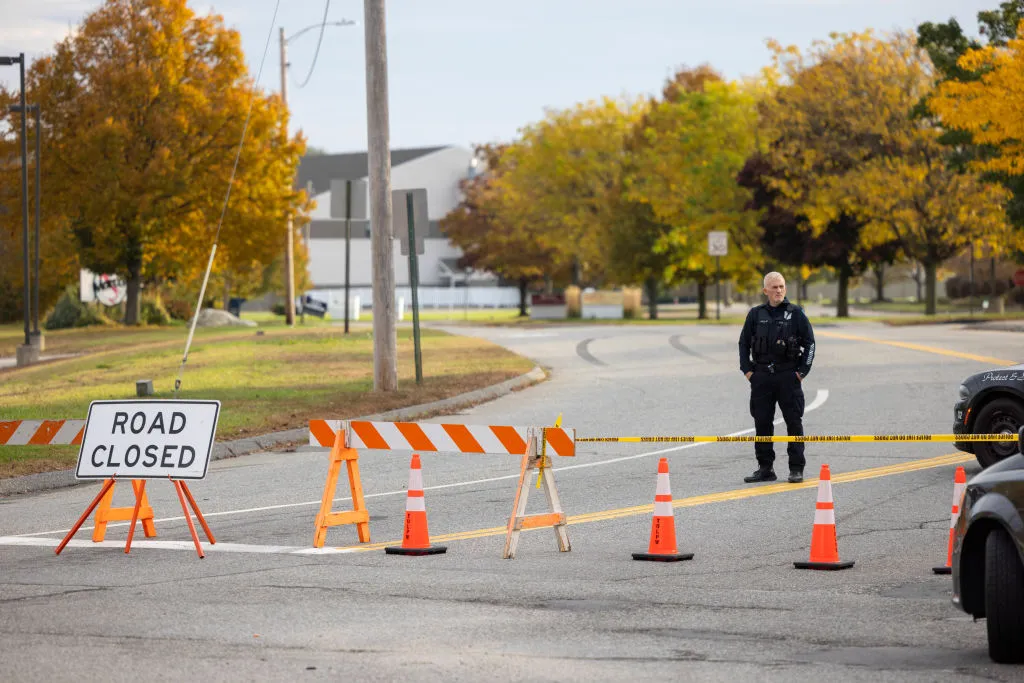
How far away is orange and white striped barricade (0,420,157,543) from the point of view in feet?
34.8

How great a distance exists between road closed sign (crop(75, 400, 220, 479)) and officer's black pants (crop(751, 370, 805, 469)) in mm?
5228

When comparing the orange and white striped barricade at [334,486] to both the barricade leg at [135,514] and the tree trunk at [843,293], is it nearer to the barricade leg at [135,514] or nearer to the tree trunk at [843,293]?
the barricade leg at [135,514]

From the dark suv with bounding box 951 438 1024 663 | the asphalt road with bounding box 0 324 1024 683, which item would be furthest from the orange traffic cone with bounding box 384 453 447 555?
the dark suv with bounding box 951 438 1024 663

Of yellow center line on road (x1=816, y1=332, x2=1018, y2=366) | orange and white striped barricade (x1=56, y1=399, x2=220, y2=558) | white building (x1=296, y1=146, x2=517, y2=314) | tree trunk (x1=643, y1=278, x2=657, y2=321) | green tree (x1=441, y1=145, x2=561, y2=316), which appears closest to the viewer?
orange and white striped barricade (x1=56, y1=399, x2=220, y2=558)

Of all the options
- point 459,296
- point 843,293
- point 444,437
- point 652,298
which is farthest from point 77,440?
point 459,296

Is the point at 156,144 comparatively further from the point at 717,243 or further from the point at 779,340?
the point at 779,340

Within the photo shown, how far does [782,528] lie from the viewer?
10.7m

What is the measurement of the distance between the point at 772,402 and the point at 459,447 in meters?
4.15

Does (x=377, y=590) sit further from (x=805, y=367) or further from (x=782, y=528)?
(x=805, y=367)

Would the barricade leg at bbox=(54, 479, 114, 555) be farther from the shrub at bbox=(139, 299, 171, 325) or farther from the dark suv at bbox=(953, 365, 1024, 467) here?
the shrub at bbox=(139, 299, 171, 325)

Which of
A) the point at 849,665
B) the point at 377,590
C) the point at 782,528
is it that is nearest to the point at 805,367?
the point at 782,528

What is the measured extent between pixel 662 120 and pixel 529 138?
8.75 m

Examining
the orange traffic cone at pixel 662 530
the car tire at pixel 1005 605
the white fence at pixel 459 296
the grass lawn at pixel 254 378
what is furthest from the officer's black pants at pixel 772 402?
the white fence at pixel 459 296

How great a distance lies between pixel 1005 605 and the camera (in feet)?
21.5
